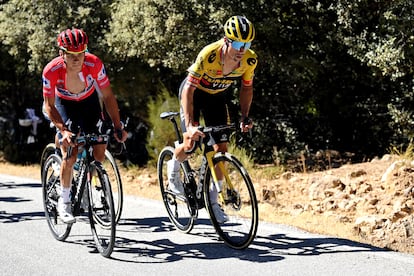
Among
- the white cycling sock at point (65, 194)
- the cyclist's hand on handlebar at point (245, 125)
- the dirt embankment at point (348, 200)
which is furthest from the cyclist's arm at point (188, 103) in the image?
the dirt embankment at point (348, 200)

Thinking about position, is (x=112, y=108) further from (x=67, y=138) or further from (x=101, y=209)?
(x=101, y=209)

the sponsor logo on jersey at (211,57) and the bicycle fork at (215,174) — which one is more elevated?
the sponsor logo on jersey at (211,57)

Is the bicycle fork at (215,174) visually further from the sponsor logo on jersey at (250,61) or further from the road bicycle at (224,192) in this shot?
the sponsor logo on jersey at (250,61)

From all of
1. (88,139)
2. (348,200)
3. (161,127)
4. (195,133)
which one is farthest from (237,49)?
(161,127)

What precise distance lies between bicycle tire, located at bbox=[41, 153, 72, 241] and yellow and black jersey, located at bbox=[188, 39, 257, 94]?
1.67 m

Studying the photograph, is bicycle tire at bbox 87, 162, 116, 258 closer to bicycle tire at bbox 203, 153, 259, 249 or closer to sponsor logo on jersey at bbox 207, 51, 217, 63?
bicycle tire at bbox 203, 153, 259, 249

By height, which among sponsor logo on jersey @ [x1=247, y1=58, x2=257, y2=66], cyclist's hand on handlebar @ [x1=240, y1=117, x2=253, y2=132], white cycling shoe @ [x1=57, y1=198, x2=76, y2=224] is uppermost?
sponsor logo on jersey @ [x1=247, y1=58, x2=257, y2=66]

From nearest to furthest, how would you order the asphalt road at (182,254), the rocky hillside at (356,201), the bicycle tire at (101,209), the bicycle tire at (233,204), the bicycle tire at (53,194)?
the asphalt road at (182,254)
the bicycle tire at (101,209)
the bicycle tire at (233,204)
the rocky hillside at (356,201)
the bicycle tire at (53,194)

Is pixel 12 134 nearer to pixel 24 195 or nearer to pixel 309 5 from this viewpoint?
pixel 24 195

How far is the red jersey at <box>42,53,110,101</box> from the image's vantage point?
A: 6109 millimetres

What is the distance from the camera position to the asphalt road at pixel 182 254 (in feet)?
17.7

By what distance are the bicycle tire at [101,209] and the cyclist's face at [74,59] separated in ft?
3.06

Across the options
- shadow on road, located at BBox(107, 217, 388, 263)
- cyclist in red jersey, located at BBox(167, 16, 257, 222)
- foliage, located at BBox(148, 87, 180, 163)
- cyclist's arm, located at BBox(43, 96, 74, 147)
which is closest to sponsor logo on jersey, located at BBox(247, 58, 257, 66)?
cyclist in red jersey, located at BBox(167, 16, 257, 222)

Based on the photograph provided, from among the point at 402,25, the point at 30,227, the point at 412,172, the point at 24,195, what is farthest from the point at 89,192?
the point at 402,25
